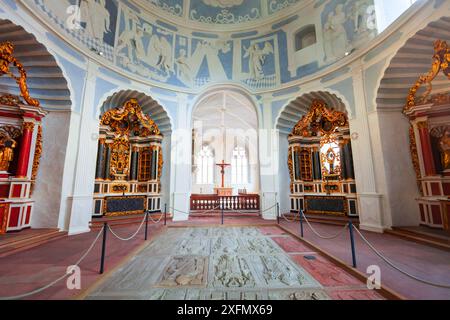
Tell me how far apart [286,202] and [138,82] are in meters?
8.50

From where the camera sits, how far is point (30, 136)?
17.9ft

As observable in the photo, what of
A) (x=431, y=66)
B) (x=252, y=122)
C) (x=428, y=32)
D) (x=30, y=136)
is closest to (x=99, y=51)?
(x=30, y=136)

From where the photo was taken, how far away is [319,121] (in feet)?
28.3

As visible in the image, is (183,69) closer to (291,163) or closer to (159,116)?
(159,116)

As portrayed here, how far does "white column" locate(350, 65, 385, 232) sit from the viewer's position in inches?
231

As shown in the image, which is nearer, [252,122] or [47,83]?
[47,83]

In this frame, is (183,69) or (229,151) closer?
(183,69)

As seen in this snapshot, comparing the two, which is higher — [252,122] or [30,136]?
[252,122]

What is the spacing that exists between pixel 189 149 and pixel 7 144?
569 cm

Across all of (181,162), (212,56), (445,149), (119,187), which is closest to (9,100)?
(119,187)

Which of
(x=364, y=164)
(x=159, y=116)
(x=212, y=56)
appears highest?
(x=212, y=56)

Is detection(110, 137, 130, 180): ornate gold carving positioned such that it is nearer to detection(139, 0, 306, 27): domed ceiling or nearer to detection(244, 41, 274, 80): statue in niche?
detection(139, 0, 306, 27): domed ceiling

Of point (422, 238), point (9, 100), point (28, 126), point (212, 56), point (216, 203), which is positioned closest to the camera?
point (422, 238)
